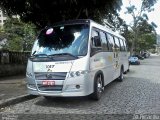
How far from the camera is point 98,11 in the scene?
14141 mm

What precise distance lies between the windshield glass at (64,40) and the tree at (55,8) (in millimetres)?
3183

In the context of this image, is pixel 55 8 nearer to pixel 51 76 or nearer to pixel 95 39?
pixel 95 39

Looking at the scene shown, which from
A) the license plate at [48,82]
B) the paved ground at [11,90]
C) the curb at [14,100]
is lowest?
the curb at [14,100]

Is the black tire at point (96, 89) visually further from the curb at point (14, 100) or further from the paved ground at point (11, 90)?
the paved ground at point (11, 90)

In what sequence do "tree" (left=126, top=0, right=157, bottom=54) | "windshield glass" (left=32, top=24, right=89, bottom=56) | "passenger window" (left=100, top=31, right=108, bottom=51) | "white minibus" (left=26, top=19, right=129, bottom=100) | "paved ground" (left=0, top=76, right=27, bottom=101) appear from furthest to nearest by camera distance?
1. "tree" (left=126, top=0, right=157, bottom=54)
2. "passenger window" (left=100, top=31, right=108, bottom=51)
3. "paved ground" (left=0, top=76, right=27, bottom=101)
4. "windshield glass" (left=32, top=24, right=89, bottom=56)
5. "white minibus" (left=26, top=19, right=129, bottom=100)

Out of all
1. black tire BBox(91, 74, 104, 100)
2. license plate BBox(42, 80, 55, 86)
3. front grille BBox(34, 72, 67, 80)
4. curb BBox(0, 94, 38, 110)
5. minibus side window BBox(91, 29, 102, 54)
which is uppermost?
minibus side window BBox(91, 29, 102, 54)

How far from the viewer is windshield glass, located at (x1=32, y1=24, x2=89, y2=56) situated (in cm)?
830

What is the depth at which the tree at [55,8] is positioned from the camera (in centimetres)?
1243

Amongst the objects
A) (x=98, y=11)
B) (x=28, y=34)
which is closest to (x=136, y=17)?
(x=28, y=34)

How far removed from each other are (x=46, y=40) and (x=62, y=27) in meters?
0.67

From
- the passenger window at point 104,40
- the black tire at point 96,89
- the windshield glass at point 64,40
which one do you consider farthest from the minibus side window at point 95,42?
the black tire at point 96,89

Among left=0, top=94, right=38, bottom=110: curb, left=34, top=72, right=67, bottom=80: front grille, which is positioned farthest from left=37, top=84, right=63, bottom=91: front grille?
left=0, top=94, right=38, bottom=110: curb

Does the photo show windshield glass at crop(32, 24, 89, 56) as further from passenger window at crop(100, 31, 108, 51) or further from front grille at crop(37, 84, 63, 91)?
passenger window at crop(100, 31, 108, 51)

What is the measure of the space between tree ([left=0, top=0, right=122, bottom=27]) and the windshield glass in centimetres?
318
